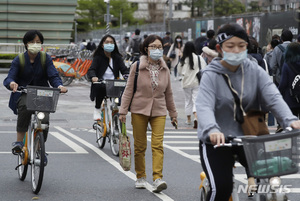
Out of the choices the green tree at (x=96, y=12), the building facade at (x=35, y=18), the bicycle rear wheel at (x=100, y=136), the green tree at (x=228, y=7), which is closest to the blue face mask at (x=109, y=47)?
the bicycle rear wheel at (x=100, y=136)

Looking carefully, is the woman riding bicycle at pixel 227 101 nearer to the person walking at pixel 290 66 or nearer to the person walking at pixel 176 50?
the person walking at pixel 290 66

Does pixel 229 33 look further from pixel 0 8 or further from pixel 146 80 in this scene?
pixel 0 8

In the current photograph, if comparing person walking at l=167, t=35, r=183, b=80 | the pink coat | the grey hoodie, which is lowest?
person walking at l=167, t=35, r=183, b=80

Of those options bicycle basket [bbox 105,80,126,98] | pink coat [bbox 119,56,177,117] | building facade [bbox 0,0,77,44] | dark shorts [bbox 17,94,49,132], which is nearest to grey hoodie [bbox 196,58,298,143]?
pink coat [bbox 119,56,177,117]

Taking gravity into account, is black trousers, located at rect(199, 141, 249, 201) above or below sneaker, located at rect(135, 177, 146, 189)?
above

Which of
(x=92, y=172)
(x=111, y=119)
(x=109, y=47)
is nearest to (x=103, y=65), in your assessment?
(x=109, y=47)

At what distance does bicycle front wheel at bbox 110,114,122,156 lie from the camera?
10222mm

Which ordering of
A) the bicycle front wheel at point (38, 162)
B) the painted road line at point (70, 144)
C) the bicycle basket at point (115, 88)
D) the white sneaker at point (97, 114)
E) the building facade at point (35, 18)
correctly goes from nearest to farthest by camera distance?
the bicycle front wheel at point (38, 162)
the bicycle basket at point (115, 88)
the painted road line at point (70, 144)
the white sneaker at point (97, 114)
the building facade at point (35, 18)

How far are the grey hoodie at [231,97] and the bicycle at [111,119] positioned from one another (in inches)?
211

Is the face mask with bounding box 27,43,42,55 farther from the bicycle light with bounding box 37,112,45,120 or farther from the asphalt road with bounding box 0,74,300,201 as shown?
A: the asphalt road with bounding box 0,74,300,201

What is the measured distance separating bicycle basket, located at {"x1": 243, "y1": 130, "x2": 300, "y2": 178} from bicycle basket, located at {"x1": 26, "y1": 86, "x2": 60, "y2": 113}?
360 cm

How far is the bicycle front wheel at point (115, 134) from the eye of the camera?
10.2 metres

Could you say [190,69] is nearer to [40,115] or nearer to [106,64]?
[106,64]

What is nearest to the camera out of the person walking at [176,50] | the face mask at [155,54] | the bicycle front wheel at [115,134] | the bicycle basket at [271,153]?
the bicycle basket at [271,153]
